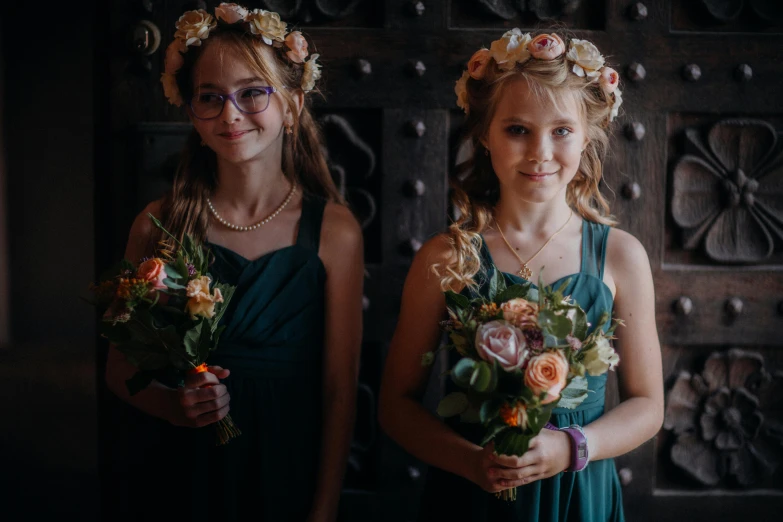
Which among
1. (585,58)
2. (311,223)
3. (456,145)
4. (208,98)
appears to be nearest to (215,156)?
(208,98)

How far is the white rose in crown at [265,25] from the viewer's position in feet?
6.18

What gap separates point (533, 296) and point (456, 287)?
0.32m

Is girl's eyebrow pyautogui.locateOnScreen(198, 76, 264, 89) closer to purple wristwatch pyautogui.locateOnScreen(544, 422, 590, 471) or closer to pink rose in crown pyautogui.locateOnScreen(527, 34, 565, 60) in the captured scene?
pink rose in crown pyautogui.locateOnScreen(527, 34, 565, 60)

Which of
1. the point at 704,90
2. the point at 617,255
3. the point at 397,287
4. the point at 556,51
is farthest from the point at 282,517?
the point at 704,90

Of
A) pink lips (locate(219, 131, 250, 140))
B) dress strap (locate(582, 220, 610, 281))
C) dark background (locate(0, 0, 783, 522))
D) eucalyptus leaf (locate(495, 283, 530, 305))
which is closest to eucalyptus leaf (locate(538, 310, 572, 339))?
eucalyptus leaf (locate(495, 283, 530, 305))

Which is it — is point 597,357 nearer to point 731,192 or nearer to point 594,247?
point 594,247

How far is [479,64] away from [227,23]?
656 millimetres

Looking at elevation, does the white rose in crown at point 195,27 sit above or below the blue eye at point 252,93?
above

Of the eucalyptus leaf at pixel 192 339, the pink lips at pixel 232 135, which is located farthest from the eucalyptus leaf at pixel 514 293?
the pink lips at pixel 232 135

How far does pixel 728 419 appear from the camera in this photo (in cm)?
221

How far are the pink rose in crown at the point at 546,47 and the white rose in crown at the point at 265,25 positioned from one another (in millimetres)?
646

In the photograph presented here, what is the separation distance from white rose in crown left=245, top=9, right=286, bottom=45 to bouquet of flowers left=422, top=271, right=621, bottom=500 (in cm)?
90

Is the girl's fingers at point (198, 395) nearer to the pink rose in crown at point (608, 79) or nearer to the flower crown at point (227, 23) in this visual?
the flower crown at point (227, 23)

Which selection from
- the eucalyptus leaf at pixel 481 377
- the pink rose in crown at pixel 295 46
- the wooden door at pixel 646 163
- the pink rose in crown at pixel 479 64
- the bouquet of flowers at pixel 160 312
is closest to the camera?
the eucalyptus leaf at pixel 481 377
